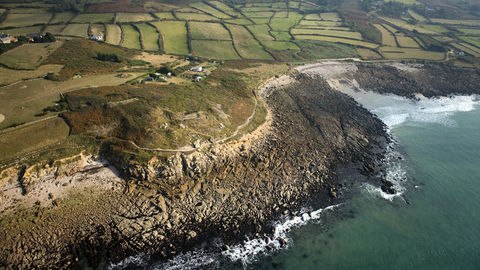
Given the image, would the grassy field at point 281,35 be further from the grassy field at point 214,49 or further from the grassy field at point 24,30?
the grassy field at point 24,30

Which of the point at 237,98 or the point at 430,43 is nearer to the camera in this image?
the point at 237,98

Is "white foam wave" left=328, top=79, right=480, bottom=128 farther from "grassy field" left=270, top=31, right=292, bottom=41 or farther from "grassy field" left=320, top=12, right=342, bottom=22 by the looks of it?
"grassy field" left=320, top=12, right=342, bottom=22

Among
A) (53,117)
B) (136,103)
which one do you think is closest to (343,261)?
(136,103)

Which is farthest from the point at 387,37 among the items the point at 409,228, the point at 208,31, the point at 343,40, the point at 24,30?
the point at 24,30

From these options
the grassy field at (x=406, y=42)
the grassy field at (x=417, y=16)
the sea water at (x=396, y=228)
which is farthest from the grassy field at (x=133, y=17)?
the grassy field at (x=417, y=16)

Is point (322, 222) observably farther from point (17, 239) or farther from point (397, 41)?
point (397, 41)

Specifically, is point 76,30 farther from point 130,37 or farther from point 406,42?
point 406,42
